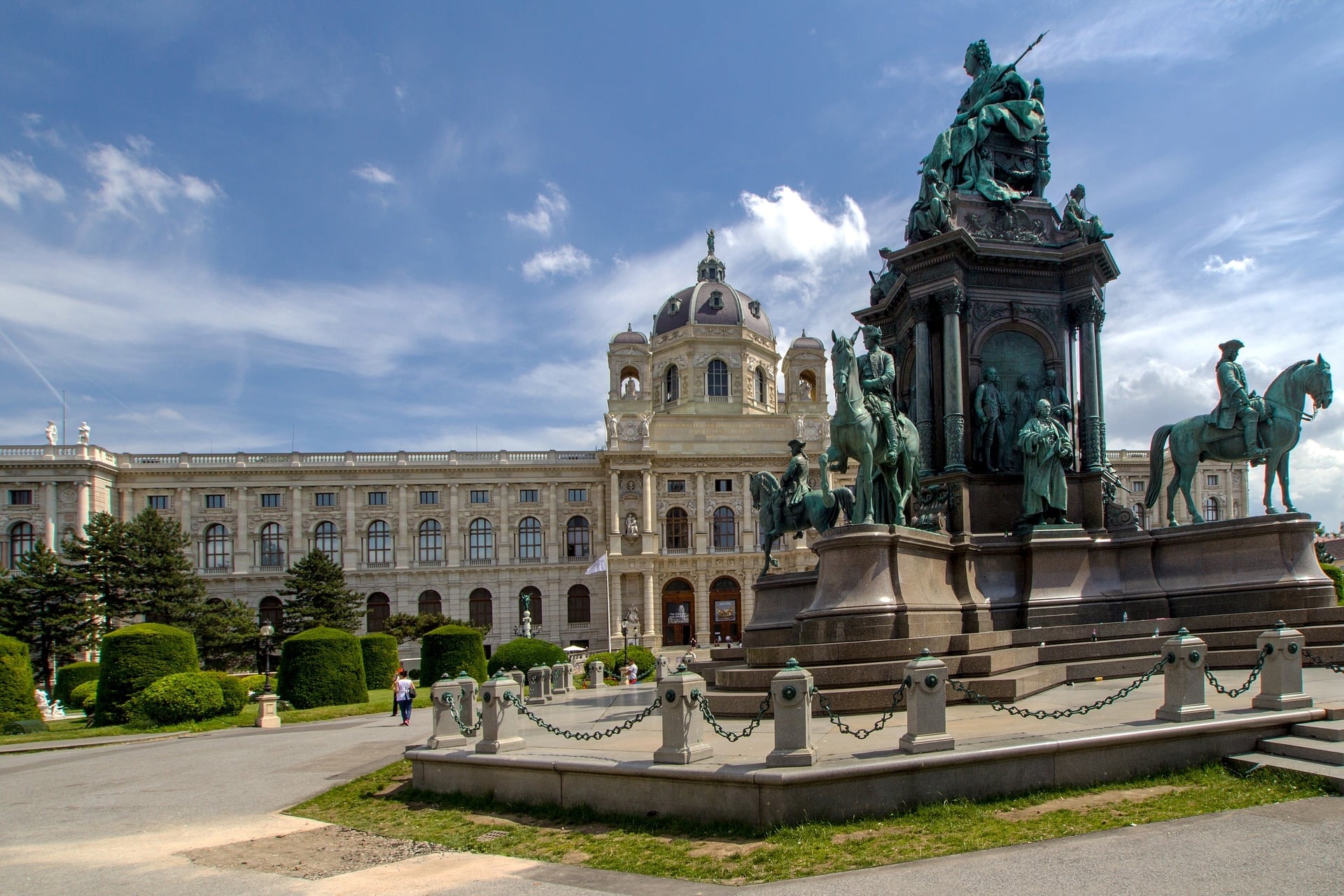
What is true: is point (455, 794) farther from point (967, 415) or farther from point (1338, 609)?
point (1338, 609)

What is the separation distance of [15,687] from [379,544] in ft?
159

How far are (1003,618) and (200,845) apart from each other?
1177 centimetres

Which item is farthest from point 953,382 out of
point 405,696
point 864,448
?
point 405,696

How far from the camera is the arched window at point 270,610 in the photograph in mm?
75125

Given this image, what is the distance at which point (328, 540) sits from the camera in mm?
77875

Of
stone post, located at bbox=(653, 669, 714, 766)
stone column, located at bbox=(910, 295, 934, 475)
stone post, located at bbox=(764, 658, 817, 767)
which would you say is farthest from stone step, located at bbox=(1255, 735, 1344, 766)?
stone column, located at bbox=(910, 295, 934, 475)

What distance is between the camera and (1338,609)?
1440cm

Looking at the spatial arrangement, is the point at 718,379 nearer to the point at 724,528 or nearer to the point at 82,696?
the point at 724,528

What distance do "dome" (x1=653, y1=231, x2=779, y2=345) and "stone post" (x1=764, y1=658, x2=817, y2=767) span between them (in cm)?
7709

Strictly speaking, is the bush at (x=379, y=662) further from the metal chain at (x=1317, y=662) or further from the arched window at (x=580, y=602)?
the metal chain at (x=1317, y=662)

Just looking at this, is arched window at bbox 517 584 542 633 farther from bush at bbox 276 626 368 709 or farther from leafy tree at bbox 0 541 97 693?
bush at bbox 276 626 368 709

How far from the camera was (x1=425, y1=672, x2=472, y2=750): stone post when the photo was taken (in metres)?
12.8

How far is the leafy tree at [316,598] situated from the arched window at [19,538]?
2043 centimetres

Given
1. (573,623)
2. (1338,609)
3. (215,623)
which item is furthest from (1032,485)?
(573,623)
